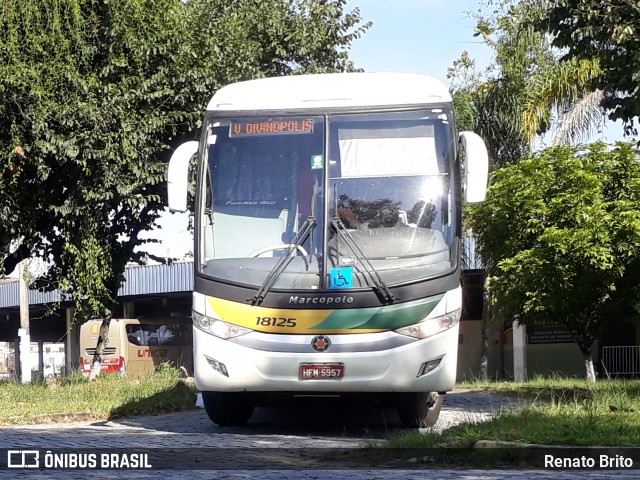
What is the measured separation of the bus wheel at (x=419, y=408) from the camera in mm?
11445

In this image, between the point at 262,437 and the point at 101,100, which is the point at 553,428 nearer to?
the point at 262,437

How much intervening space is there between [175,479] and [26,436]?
13.3 feet

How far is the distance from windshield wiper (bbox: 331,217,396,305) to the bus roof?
1442 millimetres

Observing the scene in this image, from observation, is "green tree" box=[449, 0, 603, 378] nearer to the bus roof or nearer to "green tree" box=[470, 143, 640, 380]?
"green tree" box=[470, 143, 640, 380]

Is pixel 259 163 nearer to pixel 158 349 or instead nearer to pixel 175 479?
pixel 175 479

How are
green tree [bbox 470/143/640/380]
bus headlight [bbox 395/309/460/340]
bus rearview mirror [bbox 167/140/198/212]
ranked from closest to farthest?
bus headlight [bbox 395/309/460/340], bus rearview mirror [bbox 167/140/198/212], green tree [bbox 470/143/640/380]

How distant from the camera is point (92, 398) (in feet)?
50.8

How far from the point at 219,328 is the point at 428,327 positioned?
2.12 metres

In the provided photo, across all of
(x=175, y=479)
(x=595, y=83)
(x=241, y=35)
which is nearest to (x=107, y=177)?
(x=241, y=35)

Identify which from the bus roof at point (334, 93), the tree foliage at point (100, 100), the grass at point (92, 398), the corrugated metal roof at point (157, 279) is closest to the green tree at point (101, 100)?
the tree foliage at point (100, 100)

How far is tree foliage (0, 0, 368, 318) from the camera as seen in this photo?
55.7 ft

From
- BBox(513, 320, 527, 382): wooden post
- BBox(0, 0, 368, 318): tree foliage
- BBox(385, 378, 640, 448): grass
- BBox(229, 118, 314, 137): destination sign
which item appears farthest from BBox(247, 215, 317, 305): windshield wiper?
BBox(513, 320, 527, 382): wooden post

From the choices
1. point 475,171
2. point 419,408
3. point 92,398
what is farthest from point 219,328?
point 92,398

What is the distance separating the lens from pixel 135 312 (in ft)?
150
